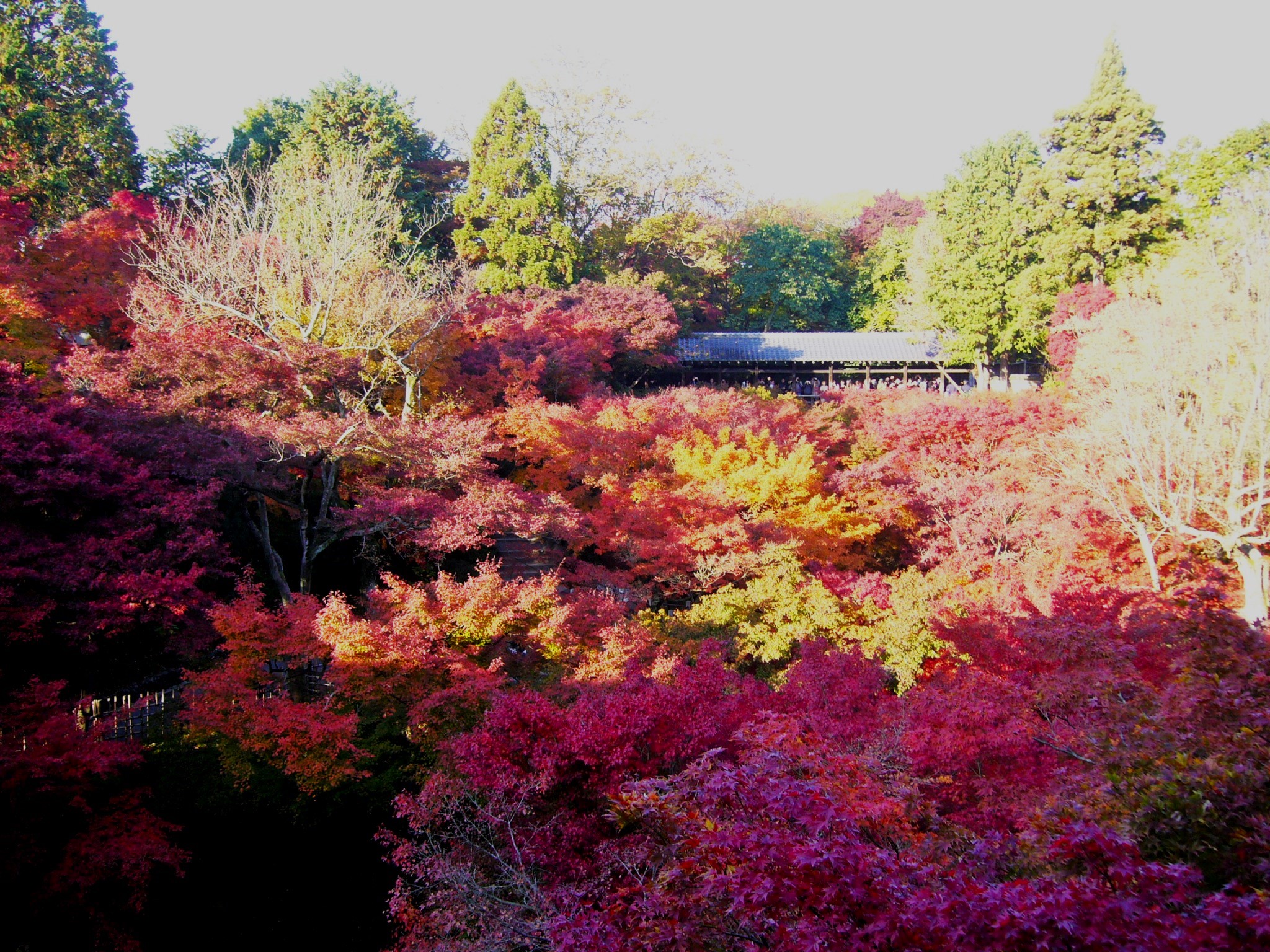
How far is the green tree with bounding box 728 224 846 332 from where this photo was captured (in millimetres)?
34156

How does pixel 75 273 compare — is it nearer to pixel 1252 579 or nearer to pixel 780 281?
pixel 1252 579

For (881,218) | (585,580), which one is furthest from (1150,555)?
(881,218)

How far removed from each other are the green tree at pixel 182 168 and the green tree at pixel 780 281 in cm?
2025

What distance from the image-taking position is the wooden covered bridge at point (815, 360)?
28.5 meters

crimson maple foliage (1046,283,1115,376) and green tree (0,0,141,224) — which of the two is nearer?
Answer: green tree (0,0,141,224)

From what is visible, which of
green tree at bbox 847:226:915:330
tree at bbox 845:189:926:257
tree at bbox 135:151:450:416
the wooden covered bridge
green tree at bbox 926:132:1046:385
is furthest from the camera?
tree at bbox 845:189:926:257

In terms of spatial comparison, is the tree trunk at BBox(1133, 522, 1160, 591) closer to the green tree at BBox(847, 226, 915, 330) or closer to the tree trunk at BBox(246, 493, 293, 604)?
the tree trunk at BBox(246, 493, 293, 604)

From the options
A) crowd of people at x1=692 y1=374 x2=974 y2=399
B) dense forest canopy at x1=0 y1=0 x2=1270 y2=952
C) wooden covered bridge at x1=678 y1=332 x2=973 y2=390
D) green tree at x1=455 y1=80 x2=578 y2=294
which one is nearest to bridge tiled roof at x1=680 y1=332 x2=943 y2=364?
wooden covered bridge at x1=678 y1=332 x2=973 y2=390

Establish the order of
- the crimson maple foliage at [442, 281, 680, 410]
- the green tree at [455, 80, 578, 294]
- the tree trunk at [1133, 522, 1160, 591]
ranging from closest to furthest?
the tree trunk at [1133, 522, 1160, 591]
the crimson maple foliage at [442, 281, 680, 410]
the green tree at [455, 80, 578, 294]

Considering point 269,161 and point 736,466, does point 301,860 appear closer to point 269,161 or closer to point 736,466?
point 736,466

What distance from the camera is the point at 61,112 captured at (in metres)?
19.5

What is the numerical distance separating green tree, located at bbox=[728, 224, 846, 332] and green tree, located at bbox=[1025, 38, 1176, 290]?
37.2 feet

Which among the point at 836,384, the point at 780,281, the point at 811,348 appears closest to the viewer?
the point at 836,384

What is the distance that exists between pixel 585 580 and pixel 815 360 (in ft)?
Answer: 57.1
